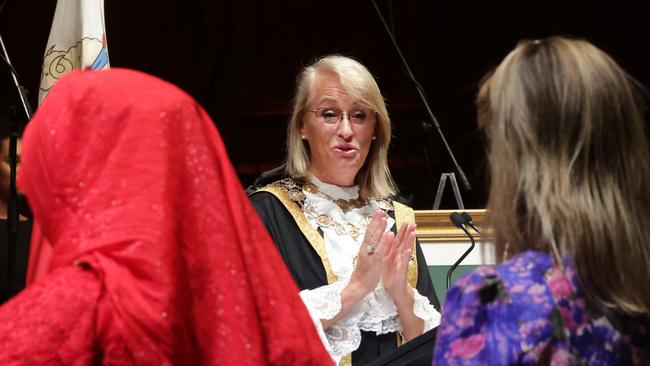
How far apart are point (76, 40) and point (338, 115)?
3.25 feet

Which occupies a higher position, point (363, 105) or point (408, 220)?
point (363, 105)

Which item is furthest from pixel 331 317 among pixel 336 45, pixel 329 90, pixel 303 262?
pixel 336 45

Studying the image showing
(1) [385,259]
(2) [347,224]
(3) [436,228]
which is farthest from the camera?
(3) [436,228]

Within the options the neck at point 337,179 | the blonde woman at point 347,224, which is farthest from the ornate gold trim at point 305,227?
the neck at point 337,179

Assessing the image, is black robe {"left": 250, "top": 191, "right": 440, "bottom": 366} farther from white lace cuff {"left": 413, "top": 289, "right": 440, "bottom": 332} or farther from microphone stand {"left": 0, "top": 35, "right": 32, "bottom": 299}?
microphone stand {"left": 0, "top": 35, "right": 32, "bottom": 299}

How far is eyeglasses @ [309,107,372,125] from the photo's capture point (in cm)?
297

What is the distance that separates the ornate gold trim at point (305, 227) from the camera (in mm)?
2795

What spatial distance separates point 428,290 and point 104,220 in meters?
1.60

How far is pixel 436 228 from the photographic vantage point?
3.21 metres

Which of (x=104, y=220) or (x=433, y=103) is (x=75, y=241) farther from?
(x=433, y=103)

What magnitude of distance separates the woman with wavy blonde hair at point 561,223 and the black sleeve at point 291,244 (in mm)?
1279

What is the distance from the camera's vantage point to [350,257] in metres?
2.83

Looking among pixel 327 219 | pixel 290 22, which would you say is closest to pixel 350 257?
pixel 327 219

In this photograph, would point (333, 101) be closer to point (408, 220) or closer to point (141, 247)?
point (408, 220)
